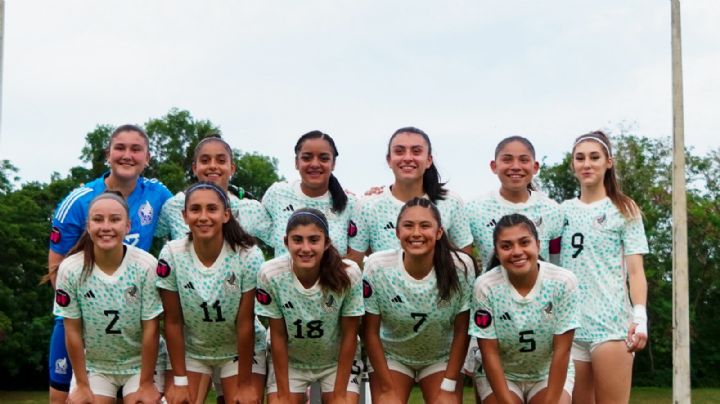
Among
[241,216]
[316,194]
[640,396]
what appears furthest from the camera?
[640,396]

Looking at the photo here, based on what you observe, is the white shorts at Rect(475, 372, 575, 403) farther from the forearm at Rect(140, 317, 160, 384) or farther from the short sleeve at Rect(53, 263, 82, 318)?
the short sleeve at Rect(53, 263, 82, 318)

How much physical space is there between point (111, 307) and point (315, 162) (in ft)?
5.57

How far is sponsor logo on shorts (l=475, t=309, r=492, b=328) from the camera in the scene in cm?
533

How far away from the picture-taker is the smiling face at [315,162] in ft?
19.1

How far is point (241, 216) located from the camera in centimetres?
612

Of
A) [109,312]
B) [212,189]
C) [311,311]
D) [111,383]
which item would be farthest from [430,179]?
[111,383]

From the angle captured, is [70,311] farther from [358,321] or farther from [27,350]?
[27,350]

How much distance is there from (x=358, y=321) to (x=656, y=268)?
2739 centimetres

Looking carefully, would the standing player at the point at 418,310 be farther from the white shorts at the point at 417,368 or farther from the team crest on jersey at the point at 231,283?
the team crest on jersey at the point at 231,283

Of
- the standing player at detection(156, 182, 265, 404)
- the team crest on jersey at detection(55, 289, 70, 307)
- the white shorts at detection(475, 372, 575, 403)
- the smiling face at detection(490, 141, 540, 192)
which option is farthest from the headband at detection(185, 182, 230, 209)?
the white shorts at detection(475, 372, 575, 403)

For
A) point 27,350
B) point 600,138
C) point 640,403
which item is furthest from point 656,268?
point 600,138

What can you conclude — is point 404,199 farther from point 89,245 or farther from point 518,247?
point 89,245

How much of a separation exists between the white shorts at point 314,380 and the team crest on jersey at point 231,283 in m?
0.60

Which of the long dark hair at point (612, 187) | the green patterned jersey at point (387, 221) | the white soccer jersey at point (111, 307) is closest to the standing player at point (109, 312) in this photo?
the white soccer jersey at point (111, 307)
